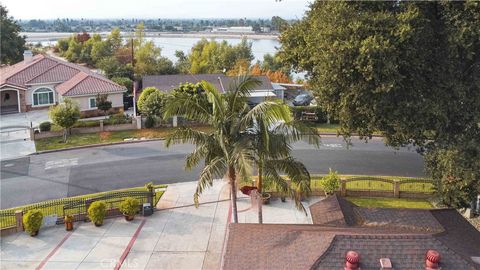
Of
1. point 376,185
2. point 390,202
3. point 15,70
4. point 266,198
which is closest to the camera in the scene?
Result: point 266,198

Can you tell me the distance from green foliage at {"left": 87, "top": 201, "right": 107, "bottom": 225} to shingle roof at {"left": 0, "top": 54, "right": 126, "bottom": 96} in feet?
80.2

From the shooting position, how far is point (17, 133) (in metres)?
36.8

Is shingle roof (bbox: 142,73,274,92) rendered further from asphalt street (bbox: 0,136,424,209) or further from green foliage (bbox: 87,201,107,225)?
green foliage (bbox: 87,201,107,225)

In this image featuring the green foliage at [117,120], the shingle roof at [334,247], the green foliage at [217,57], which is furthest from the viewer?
the green foliage at [217,57]

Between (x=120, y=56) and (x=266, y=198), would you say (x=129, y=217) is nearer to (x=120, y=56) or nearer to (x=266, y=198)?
(x=266, y=198)

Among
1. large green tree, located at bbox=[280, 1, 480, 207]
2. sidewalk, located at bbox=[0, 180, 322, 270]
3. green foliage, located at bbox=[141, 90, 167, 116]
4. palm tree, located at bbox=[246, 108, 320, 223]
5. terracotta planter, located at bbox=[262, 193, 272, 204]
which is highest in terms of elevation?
large green tree, located at bbox=[280, 1, 480, 207]

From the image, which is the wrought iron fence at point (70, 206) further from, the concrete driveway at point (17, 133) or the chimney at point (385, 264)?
the chimney at point (385, 264)

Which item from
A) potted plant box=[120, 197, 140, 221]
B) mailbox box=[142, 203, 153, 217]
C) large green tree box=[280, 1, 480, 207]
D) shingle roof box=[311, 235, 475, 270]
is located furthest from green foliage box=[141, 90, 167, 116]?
shingle roof box=[311, 235, 475, 270]

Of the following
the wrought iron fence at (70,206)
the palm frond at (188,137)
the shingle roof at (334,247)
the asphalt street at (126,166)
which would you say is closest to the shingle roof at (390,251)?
the shingle roof at (334,247)

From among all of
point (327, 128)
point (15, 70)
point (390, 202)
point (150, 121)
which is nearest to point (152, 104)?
point (150, 121)

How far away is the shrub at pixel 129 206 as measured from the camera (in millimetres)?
20656

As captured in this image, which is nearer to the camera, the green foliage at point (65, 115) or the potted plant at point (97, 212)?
the potted plant at point (97, 212)

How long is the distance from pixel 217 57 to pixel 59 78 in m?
26.5

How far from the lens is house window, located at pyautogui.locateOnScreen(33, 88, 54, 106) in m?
45.0
